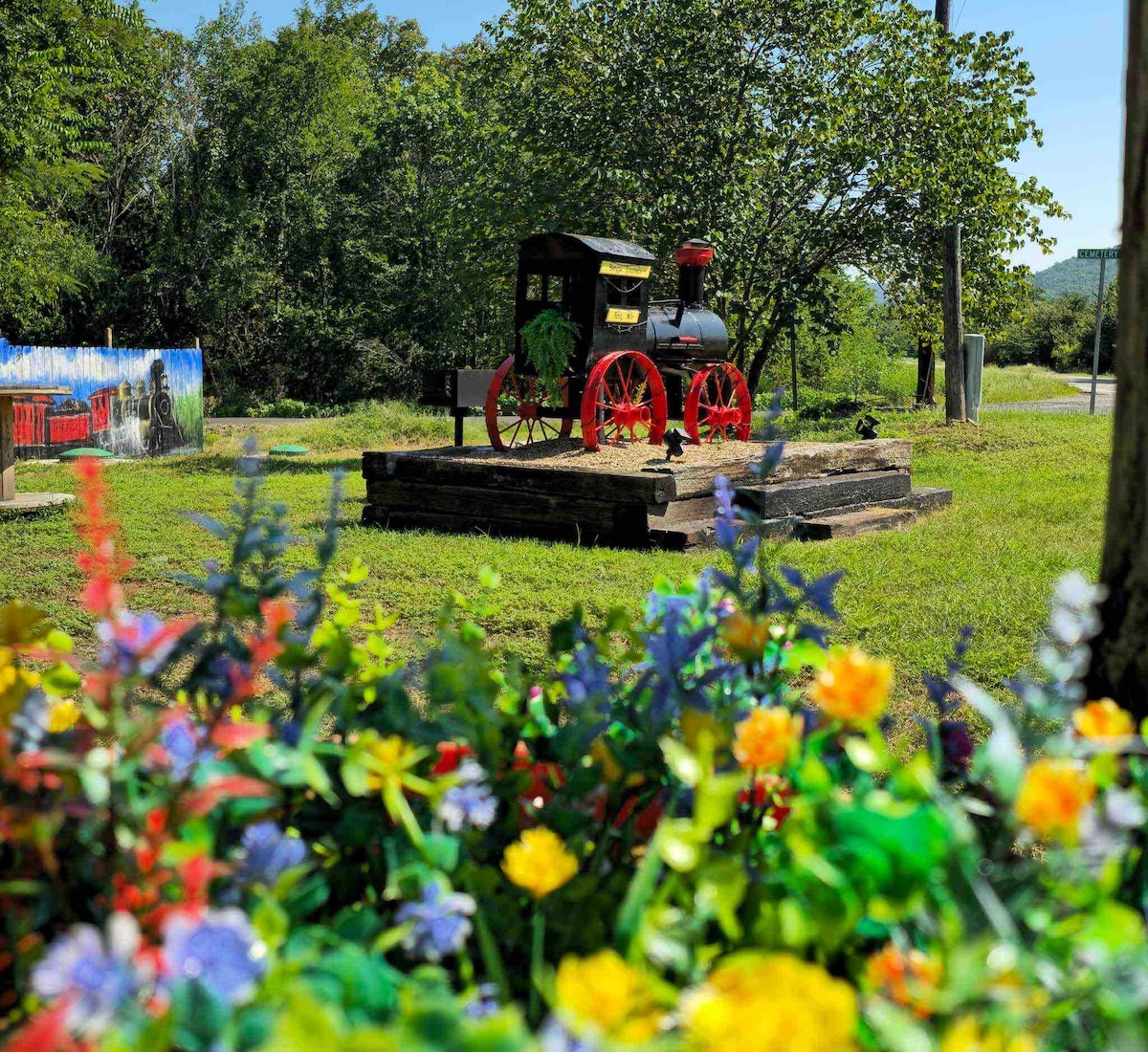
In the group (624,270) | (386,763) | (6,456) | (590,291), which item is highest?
(624,270)

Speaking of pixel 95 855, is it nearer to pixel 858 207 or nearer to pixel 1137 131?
pixel 1137 131

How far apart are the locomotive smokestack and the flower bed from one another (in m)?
9.45

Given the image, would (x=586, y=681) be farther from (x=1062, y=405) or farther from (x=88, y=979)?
(x=1062, y=405)

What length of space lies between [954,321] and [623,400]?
7090 millimetres

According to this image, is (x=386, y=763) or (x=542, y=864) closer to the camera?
(x=542, y=864)

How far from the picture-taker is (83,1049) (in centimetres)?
67

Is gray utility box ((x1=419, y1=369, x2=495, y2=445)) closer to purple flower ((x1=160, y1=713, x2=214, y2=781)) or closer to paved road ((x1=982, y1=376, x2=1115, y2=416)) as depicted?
purple flower ((x1=160, y1=713, x2=214, y2=781))

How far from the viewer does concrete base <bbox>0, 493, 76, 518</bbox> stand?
9469 millimetres

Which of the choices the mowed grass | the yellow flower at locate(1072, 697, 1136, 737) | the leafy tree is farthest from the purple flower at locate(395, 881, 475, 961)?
the leafy tree

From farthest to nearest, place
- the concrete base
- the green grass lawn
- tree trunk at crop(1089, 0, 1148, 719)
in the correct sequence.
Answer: the green grass lawn → the concrete base → tree trunk at crop(1089, 0, 1148, 719)

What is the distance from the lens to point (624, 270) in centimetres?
928

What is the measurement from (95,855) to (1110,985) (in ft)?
2.55

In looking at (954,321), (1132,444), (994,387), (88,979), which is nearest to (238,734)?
(88,979)

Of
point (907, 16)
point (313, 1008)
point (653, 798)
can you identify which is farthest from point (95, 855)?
point (907, 16)
